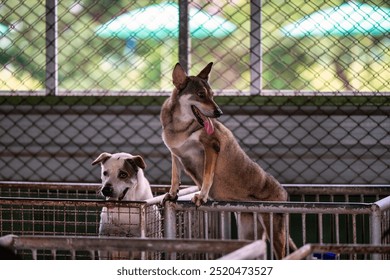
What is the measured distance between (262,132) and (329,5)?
2.99ft

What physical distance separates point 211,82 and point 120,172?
1.53 metres

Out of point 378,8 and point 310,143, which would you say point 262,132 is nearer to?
point 310,143

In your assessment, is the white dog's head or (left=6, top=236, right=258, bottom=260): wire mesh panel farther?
the white dog's head

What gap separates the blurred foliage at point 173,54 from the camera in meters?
5.37

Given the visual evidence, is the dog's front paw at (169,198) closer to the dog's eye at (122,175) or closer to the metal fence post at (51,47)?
the dog's eye at (122,175)

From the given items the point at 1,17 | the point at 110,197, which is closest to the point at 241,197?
the point at 110,197

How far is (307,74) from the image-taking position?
541 cm

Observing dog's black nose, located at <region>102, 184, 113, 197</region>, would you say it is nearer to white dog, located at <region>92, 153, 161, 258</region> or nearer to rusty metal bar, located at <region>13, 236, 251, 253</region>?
white dog, located at <region>92, 153, 161, 258</region>

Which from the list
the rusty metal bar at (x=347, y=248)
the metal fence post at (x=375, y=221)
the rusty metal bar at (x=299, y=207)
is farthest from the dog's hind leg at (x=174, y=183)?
the rusty metal bar at (x=347, y=248)

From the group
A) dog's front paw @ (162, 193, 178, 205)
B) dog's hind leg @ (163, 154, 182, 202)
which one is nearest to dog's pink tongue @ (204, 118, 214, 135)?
dog's hind leg @ (163, 154, 182, 202)

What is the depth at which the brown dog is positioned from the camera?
3.93 m

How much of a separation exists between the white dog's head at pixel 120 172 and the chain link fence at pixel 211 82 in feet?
3.84
